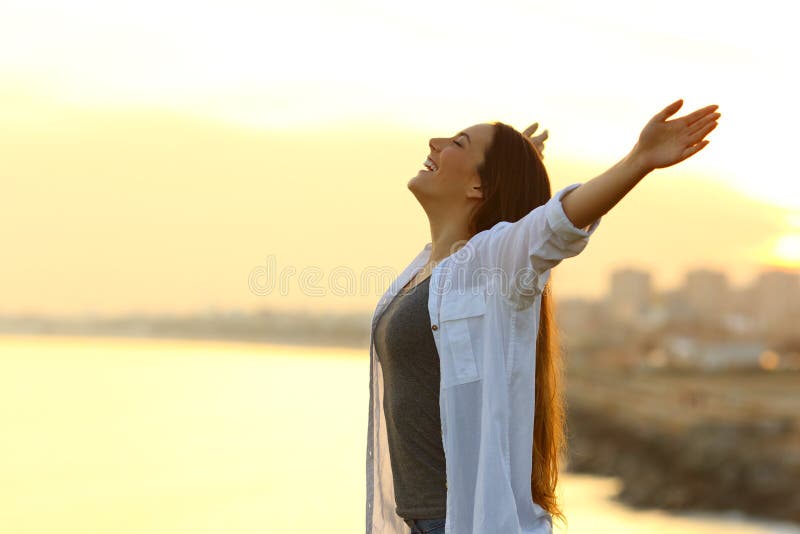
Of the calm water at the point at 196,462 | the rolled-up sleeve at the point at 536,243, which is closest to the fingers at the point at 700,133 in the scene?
the rolled-up sleeve at the point at 536,243

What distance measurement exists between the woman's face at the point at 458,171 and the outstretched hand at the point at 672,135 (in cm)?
54

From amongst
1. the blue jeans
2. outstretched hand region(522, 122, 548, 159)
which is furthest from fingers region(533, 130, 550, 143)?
the blue jeans

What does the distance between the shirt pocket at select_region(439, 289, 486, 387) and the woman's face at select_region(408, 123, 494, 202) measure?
0.31 metres

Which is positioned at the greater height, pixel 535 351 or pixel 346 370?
pixel 535 351

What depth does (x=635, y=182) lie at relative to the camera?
1.89m

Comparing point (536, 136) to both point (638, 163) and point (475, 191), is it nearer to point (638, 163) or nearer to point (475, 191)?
point (475, 191)

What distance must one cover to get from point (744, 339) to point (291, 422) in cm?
2385

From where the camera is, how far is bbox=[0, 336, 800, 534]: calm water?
3134cm

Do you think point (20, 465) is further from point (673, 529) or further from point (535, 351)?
point (535, 351)

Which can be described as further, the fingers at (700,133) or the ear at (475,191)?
the ear at (475,191)

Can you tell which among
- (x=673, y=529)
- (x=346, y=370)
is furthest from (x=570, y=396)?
(x=346, y=370)

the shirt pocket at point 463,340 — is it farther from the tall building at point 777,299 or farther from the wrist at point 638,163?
the tall building at point 777,299

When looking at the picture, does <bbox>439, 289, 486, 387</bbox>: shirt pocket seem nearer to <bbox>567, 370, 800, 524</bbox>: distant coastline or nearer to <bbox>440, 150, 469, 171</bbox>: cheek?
<bbox>440, 150, 469, 171</bbox>: cheek

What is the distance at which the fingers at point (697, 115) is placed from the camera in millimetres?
1853
